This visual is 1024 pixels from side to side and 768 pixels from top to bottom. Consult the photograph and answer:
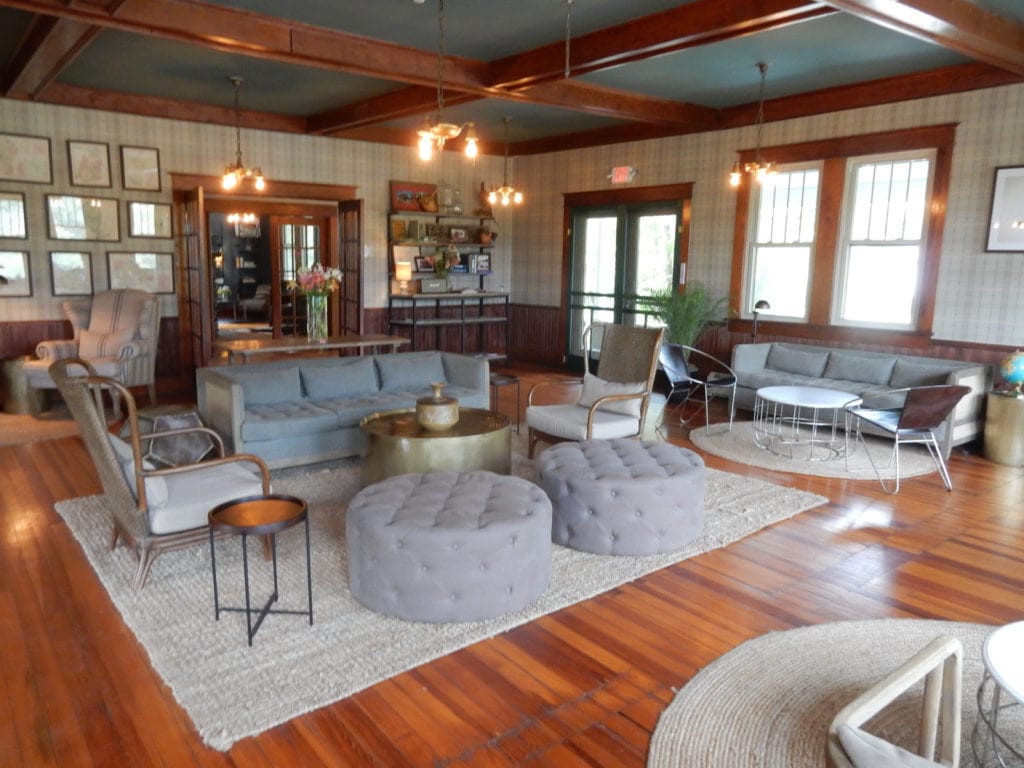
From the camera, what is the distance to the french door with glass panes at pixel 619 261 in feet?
29.7

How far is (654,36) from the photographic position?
16.4 feet

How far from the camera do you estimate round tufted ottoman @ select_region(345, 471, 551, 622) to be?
9.90 feet

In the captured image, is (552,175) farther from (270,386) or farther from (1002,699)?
(1002,699)

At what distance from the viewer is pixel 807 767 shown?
2287mm

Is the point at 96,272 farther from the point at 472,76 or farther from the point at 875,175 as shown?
the point at 875,175

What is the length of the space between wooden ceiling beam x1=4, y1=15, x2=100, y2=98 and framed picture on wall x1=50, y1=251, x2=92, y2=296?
160 cm

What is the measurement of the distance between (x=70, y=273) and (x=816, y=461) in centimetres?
743

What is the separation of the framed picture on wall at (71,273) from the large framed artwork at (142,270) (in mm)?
214

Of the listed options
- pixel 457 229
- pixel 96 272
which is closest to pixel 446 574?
pixel 96 272

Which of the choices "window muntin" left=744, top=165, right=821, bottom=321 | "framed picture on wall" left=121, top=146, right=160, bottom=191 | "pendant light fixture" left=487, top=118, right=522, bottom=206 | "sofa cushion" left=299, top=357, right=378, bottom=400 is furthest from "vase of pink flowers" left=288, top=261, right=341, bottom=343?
"window muntin" left=744, top=165, right=821, bottom=321

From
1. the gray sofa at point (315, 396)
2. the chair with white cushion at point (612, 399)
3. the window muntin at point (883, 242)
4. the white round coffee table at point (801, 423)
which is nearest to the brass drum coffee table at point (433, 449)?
the gray sofa at point (315, 396)

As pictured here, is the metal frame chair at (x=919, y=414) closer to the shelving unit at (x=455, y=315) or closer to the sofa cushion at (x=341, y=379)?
the sofa cushion at (x=341, y=379)

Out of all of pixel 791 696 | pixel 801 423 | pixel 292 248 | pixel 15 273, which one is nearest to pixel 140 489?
pixel 791 696

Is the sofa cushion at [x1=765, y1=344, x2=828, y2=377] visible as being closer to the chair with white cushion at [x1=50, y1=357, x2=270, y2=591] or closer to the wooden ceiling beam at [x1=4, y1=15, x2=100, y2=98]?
the chair with white cushion at [x1=50, y1=357, x2=270, y2=591]
